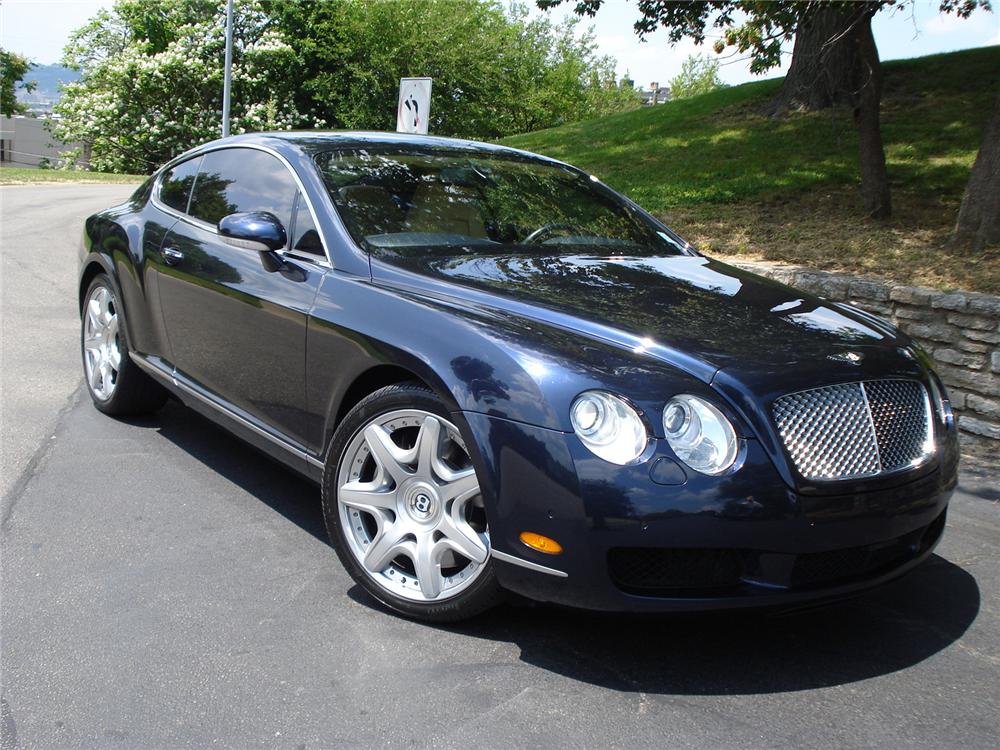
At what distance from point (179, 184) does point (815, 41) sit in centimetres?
1082

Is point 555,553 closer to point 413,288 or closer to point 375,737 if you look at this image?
point 375,737

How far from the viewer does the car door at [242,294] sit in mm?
3898

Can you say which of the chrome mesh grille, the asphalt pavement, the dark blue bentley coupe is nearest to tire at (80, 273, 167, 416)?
the dark blue bentley coupe

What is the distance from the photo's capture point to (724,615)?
2.99 metres

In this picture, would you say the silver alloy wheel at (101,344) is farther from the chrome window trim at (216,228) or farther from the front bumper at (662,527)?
the front bumper at (662,527)

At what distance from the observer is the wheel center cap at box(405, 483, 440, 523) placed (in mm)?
3271

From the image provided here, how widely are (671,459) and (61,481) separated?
9.98ft

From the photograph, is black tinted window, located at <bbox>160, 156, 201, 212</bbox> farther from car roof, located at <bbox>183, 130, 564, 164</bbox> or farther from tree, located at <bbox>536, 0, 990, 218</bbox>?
tree, located at <bbox>536, 0, 990, 218</bbox>

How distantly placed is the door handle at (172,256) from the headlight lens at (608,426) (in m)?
2.57

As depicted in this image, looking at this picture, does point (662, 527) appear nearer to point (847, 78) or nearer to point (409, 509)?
point (409, 509)

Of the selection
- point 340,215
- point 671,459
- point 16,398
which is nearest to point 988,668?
point 671,459

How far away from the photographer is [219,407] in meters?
4.41

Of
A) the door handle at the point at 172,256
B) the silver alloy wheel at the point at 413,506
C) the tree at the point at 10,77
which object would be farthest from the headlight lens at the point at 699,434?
the tree at the point at 10,77

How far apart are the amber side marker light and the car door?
1250 millimetres
